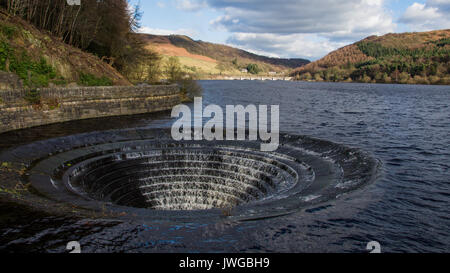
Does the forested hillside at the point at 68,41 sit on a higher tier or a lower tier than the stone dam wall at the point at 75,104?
higher

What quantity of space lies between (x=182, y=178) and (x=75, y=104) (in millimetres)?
14746

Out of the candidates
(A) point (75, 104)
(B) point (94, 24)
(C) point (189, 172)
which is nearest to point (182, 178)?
(C) point (189, 172)

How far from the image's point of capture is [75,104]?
26.0 meters

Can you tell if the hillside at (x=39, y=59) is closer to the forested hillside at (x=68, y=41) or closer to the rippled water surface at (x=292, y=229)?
the forested hillside at (x=68, y=41)

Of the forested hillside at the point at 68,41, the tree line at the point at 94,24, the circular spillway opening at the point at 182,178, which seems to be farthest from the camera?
the tree line at the point at 94,24

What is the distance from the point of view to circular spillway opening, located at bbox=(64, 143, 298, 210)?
13.8 meters

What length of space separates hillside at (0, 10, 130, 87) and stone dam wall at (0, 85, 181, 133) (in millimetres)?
1654

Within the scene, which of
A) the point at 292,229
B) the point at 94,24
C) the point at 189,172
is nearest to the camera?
the point at 292,229

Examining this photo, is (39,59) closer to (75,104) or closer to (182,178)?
(75,104)

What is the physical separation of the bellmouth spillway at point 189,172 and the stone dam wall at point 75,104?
543 centimetres

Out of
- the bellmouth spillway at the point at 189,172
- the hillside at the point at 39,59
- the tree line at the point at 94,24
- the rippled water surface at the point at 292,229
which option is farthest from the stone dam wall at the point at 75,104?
the rippled water surface at the point at 292,229

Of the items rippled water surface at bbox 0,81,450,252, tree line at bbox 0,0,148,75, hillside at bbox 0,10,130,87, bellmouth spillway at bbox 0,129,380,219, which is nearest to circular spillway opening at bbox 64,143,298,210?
bellmouth spillway at bbox 0,129,380,219

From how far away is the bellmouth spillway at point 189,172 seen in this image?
11.9 m
